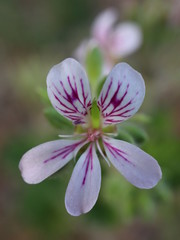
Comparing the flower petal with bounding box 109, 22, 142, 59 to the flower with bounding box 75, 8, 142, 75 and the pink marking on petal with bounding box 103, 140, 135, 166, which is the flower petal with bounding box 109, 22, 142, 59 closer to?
the flower with bounding box 75, 8, 142, 75

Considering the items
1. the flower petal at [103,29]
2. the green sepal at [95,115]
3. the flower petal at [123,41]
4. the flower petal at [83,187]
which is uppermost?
the flower petal at [103,29]

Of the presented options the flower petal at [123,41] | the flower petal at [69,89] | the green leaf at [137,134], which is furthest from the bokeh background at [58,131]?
the flower petal at [69,89]

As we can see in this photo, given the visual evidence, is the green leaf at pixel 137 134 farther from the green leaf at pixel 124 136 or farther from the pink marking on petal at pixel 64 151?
the pink marking on petal at pixel 64 151

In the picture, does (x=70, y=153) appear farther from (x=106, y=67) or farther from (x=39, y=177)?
(x=106, y=67)

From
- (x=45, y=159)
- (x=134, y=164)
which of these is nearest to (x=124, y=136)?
(x=134, y=164)

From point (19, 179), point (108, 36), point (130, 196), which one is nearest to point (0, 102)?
point (19, 179)

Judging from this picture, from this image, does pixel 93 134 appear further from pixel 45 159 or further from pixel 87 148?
pixel 45 159
